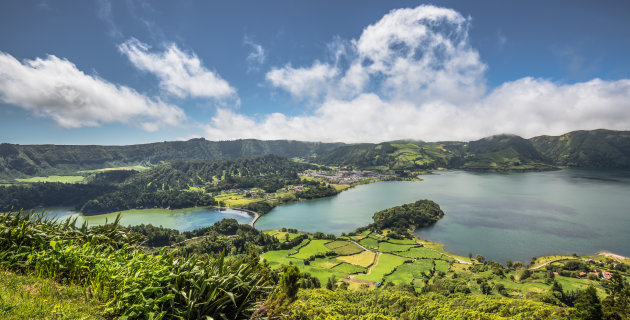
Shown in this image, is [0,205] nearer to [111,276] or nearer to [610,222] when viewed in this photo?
[111,276]

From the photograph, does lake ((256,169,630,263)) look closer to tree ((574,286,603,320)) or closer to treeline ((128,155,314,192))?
tree ((574,286,603,320))

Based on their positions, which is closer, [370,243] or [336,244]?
[336,244]

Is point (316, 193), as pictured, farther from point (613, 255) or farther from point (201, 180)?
point (613, 255)

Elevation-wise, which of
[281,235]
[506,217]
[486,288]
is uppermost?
[506,217]

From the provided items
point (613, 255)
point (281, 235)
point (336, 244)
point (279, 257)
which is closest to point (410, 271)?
point (336, 244)

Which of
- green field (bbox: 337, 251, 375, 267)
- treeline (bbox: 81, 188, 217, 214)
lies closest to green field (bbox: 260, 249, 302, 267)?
green field (bbox: 337, 251, 375, 267)

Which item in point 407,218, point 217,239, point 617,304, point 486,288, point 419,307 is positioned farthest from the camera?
point 407,218

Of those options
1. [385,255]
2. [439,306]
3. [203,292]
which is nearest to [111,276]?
[203,292]
